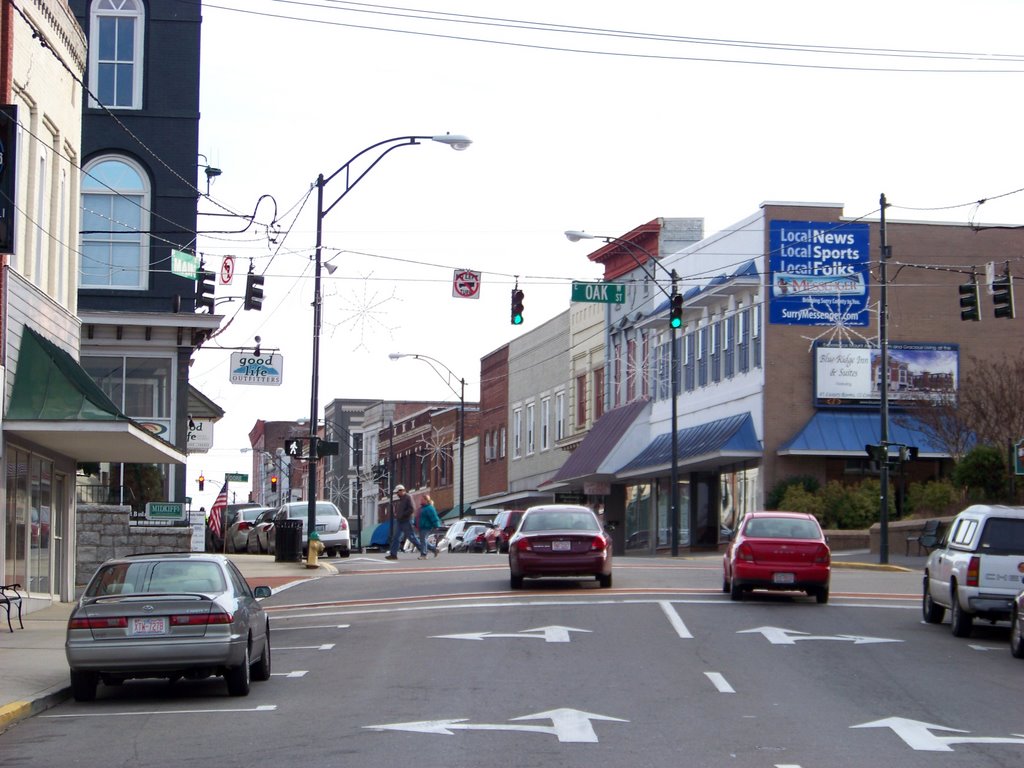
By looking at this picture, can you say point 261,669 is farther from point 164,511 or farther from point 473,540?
point 473,540

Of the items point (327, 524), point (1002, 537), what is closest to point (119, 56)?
point (327, 524)

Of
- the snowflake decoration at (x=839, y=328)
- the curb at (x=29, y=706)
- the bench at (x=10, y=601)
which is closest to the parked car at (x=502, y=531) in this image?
the snowflake decoration at (x=839, y=328)

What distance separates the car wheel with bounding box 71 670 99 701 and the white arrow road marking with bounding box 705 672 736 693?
6.08 m

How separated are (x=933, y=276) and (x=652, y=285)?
13.2 meters

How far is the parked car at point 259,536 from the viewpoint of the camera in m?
47.2

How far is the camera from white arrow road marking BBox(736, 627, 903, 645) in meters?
19.8

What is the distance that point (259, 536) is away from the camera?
156 feet

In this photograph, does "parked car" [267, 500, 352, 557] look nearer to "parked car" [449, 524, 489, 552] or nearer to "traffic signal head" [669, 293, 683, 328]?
"parked car" [449, 524, 489, 552]

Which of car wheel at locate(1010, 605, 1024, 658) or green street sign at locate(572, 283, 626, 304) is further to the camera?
green street sign at locate(572, 283, 626, 304)

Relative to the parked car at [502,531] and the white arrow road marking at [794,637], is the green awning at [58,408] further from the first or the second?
the parked car at [502,531]

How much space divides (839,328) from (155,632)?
34.9 m

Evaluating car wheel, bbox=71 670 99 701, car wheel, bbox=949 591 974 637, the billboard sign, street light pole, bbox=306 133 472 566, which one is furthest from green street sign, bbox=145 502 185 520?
the billboard sign

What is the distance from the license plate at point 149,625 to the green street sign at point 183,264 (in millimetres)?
19273

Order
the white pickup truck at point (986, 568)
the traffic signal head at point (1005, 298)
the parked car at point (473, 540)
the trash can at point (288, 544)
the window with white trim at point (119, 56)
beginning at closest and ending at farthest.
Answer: the white pickup truck at point (986, 568) < the traffic signal head at point (1005, 298) < the trash can at point (288, 544) < the window with white trim at point (119, 56) < the parked car at point (473, 540)
